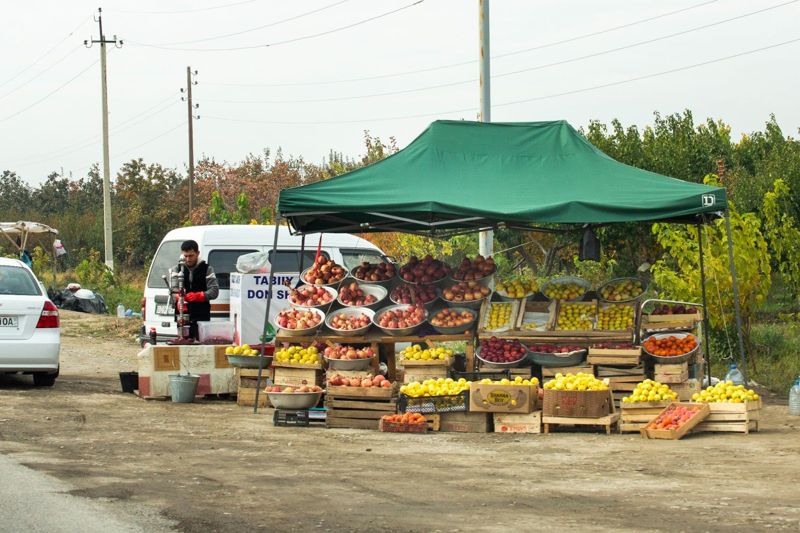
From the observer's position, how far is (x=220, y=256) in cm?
1762

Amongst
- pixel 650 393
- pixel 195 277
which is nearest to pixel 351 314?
pixel 195 277

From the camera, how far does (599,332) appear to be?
48.9 feet

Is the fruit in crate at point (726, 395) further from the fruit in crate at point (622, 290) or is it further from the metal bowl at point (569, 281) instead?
the metal bowl at point (569, 281)

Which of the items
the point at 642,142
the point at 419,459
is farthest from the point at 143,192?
the point at 419,459

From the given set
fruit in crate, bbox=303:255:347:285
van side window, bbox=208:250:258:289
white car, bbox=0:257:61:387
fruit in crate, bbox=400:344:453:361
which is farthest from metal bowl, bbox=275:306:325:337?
white car, bbox=0:257:61:387

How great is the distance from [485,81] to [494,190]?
8.34m

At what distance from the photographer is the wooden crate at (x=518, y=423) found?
44.4ft

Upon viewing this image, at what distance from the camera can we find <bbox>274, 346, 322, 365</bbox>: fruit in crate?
49.5ft

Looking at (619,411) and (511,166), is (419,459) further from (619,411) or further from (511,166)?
(511,166)

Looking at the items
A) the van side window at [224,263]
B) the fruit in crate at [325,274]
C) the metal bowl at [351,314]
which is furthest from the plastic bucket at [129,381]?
the metal bowl at [351,314]

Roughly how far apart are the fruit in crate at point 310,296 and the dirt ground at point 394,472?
62.2 inches

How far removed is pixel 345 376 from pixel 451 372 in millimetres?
1283

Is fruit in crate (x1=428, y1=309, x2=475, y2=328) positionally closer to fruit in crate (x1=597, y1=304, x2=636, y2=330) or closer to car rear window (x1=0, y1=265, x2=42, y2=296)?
fruit in crate (x1=597, y1=304, x2=636, y2=330)

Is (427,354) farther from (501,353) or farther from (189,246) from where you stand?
(189,246)
